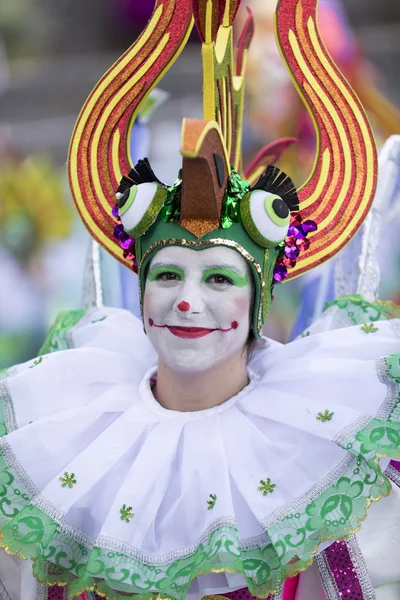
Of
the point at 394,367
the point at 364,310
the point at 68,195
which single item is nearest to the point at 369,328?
the point at 364,310

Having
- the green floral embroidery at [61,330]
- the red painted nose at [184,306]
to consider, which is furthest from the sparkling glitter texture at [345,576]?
the green floral embroidery at [61,330]

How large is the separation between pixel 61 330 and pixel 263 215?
87 cm

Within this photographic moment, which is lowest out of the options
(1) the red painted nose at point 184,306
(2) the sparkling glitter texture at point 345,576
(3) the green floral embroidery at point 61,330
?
(2) the sparkling glitter texture at point 345,576

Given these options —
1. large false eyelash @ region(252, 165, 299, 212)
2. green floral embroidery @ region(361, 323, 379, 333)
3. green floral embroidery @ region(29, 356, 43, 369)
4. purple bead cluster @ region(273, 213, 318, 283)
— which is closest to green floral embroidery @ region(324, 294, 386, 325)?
green floral embroidery @ region(361, 323, 379, 333)

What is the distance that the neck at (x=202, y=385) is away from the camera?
208 centimetres

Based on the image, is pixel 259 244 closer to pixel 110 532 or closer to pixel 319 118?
pixel 319 118

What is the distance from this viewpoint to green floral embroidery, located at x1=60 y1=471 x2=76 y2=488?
1.95 meters

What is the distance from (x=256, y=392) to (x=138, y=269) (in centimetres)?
41

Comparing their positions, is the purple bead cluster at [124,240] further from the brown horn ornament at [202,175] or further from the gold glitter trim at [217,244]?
the brown horn ornament at [202,175]

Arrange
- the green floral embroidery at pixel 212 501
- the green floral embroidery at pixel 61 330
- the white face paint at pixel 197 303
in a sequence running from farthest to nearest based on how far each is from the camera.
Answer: the green floral embroidery at pixel 61 330
the white face paint at pixel 197 303
the green floral embroidery at pixel 212 501

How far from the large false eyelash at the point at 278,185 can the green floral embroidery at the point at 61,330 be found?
0.81m

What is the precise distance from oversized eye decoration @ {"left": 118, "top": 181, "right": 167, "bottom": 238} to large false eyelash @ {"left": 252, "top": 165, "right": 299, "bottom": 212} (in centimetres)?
22

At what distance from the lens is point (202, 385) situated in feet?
6.85

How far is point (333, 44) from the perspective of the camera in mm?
4438
